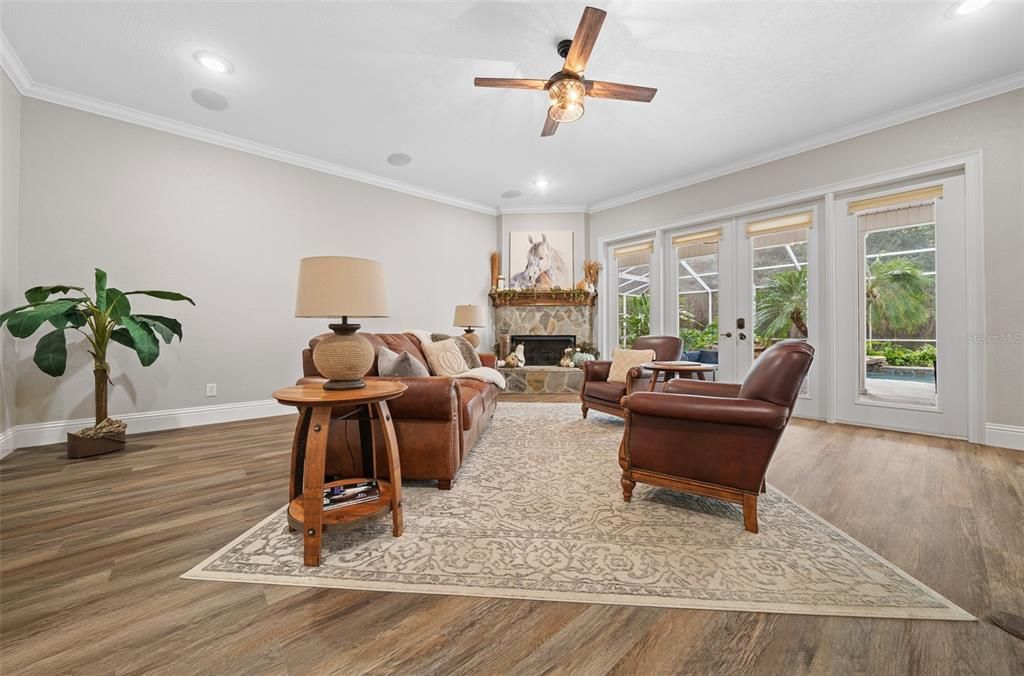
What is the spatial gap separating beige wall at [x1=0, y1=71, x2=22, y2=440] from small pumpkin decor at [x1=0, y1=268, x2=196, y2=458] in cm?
17

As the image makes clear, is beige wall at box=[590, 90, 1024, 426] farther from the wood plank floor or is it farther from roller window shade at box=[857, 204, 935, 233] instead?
the wood plank floor

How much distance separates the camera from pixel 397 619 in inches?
49.0

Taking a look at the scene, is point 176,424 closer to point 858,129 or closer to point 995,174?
point 858,129

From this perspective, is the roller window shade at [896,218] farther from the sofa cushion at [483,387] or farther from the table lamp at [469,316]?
the table lamp at [469,316]

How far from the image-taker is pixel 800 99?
11.3 feet

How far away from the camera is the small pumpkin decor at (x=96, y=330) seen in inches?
108

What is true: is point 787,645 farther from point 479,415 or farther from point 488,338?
point 488,338

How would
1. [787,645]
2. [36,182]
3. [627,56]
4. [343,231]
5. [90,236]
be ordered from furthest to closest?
1. [343,231]
2. [90,236]
3. [36,182]
4. [627,56]
5. [787,645]

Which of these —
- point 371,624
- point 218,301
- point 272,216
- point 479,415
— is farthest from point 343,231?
point 371,624

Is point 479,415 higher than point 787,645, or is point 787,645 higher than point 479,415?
point 479,415

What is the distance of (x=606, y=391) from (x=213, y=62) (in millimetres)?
4251

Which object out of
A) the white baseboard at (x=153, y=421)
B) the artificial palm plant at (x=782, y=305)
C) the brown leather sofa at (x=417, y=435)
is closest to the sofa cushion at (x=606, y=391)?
the brown leather sofa at (x=417, y=435)

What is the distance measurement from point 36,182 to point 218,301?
1509 millimetres

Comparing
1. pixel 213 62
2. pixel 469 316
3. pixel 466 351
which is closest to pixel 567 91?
pixel 466 351
